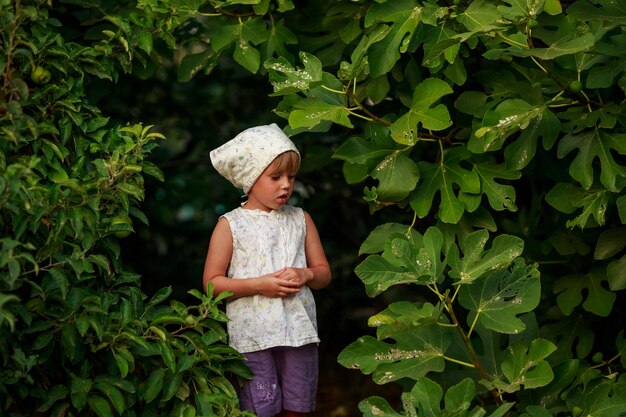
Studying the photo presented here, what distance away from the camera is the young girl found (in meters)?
4.44

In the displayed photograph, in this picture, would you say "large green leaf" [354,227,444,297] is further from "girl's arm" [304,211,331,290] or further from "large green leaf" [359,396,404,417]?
"large green leaf" [359,396,404,417]

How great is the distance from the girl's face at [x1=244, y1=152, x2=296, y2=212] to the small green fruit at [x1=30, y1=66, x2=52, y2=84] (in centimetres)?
85

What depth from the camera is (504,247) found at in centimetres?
446

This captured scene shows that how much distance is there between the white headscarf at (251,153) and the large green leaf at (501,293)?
0.87 meters

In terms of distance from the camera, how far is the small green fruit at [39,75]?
427 centimetres

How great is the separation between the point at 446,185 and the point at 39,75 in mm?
1666

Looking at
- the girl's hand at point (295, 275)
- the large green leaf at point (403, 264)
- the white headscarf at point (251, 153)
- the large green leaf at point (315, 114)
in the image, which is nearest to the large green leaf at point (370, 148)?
the large green leaf at point (315, 114)

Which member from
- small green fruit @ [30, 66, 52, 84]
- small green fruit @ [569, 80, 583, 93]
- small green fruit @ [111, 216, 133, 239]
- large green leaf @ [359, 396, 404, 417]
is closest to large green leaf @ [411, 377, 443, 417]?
large green leaf @ [359, 396, 404, 417]

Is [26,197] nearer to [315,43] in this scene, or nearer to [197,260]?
[315,43]

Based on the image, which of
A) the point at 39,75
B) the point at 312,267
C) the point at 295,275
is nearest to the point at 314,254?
the point at 312,267

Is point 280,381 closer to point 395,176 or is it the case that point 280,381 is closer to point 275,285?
point 275,285

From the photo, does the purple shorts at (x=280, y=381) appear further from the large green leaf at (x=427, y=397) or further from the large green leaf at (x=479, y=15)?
the large green leaf at (x=479, y=15)

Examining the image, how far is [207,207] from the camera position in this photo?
7555 mm

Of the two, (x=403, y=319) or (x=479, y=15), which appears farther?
(x=479, y=15)
